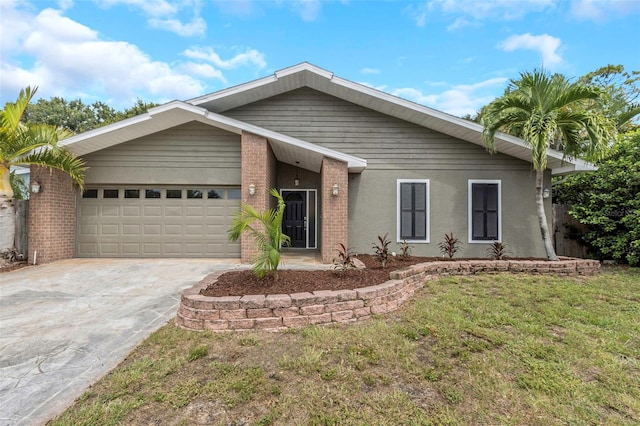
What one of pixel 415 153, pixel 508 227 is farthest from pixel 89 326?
pixel 508 227

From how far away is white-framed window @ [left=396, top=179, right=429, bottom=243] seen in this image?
27.6ft

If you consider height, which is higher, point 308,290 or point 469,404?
point 308,290

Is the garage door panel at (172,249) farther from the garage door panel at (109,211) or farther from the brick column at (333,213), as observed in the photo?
the brick column at (333,213)

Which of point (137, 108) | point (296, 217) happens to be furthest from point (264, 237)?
point (137, 108)

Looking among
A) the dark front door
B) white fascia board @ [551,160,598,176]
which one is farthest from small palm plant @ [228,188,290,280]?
white fascia board @ [551,160,598,176]

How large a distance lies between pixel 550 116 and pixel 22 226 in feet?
41.2

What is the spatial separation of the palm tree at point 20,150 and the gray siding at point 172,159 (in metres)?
0.96

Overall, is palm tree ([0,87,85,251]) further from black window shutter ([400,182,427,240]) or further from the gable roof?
black window shutter ([400,182,427,240])

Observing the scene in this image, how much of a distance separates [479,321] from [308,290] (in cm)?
208

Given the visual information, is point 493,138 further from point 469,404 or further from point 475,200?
point 469,404

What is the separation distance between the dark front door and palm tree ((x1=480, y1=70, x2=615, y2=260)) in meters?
5.53

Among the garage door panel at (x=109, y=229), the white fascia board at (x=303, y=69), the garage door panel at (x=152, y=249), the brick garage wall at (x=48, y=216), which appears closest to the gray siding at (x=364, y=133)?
the white fascia board at (x=303, y=69)

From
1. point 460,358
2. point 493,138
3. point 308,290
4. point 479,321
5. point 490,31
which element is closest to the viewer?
point 460,358

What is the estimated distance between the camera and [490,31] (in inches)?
428
